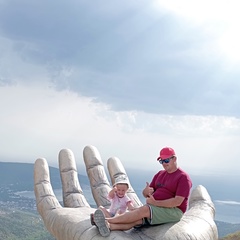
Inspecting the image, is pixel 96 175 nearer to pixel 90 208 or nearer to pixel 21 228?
pixel 90 208

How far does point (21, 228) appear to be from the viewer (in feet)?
292

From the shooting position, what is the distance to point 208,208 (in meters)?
10.1

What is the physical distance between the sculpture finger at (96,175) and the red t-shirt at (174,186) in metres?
3.23

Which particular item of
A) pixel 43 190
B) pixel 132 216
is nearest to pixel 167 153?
pixel 132 216

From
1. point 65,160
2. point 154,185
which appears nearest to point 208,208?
point 154,185

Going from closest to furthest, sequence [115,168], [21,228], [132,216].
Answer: [132,216], [115,168], [21,228]

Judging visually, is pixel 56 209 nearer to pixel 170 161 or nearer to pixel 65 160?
pixel 65 160

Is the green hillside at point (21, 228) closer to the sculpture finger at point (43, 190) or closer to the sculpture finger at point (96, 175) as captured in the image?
the sculpture finger at point (96, 175)

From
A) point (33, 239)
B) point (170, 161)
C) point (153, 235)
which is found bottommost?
point (33, 239)

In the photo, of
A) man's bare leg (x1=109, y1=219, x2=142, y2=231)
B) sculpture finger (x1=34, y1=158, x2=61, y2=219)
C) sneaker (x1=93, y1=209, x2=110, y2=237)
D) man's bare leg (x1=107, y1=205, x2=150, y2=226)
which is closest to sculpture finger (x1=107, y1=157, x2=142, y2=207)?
sculpture finger (x1=34, y1=158, x2=61, y2=219)

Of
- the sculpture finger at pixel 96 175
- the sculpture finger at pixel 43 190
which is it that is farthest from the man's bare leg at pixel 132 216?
the sculpture finger at pixel 96 175

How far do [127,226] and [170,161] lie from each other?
147 centimetres

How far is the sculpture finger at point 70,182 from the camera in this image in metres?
11.6

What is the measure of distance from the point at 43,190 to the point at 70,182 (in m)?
0.98
